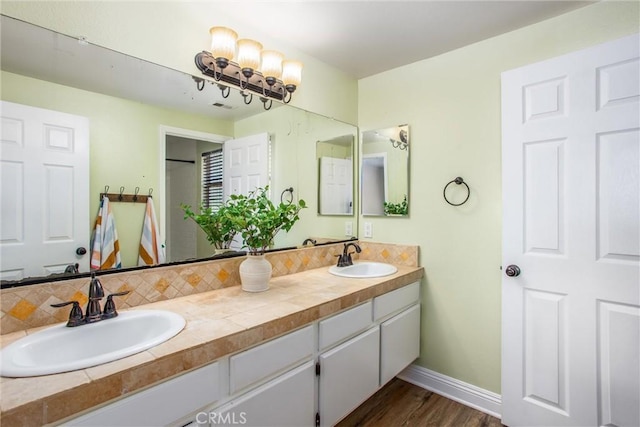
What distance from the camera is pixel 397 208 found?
93.2 inches

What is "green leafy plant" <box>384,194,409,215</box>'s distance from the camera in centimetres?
232

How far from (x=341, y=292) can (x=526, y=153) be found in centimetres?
128

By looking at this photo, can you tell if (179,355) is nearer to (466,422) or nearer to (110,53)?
(110,53)

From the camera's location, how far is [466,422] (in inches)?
73.7

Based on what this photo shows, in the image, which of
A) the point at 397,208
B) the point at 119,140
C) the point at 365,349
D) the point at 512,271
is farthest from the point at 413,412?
the point at 119,140

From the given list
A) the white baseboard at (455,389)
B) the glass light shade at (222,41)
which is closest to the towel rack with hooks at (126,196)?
the glass light shade at (222,41)

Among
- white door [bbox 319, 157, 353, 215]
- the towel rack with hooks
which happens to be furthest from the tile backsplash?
white door [bbox 319, 157, 353, 215]

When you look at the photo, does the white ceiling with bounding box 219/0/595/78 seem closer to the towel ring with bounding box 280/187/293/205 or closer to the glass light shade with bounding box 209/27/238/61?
the glass light shade with bounding box 209/27/238/61

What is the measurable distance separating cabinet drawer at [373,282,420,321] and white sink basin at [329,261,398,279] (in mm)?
160

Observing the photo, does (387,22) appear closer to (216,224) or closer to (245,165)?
(245,165)

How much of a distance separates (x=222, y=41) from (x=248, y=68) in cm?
18

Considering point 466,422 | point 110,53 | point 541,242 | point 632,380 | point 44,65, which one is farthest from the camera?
point 466,422

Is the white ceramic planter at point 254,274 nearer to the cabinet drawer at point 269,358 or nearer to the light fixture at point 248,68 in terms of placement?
the cabinet drawer at point 269,358

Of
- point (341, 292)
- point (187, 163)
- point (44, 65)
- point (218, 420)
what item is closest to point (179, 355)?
point (218, 420)
